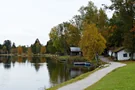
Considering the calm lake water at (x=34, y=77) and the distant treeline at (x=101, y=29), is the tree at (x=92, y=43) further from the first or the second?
the calm lake water at (x=34, y=77)

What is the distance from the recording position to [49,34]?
11625cm

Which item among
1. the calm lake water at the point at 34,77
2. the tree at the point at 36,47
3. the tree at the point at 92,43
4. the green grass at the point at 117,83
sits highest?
the tree at the point at 36,47

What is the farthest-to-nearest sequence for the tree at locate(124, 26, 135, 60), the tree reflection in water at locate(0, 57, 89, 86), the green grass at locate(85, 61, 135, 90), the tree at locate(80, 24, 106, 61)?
1. the tree at locate(124, 26, 135, 60)
2. the tree at locate(80, 24, 106, 61)
3. the tree reflection in water at locate(0, 57, 89, 86)
4. the green grass at locate(85, 61, 135, 90)

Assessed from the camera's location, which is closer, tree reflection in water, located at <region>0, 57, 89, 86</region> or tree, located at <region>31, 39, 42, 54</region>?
tree reflection in water, located at <region>0, 57, 89, 86</region>

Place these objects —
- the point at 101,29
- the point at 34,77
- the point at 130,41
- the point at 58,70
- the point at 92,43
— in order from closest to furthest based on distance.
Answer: the point at 34,77 → the point at 58,70 → the point at 92,43 → the point at 130,41 → the point at 101,29

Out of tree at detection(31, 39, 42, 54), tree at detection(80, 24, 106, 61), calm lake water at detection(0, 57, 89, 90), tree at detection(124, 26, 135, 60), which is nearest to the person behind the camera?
calm lake water at detection(0, 57, 89, 90)

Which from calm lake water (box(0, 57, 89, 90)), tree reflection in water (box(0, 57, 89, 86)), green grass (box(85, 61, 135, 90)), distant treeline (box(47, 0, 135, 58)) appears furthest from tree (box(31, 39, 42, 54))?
green grass (box(85, 61, 135, 90))

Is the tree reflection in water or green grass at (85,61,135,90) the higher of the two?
green grass at (85,61,135,90)

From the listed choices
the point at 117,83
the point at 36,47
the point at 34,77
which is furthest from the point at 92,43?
the point at 36,47

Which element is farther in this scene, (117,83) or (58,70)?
(58,70)

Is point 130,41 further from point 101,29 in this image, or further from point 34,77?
point 34,77

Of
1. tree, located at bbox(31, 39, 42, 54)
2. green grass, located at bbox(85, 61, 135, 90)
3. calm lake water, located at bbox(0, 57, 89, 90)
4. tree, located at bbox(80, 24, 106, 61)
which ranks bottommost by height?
calm lake water, located at bbox(0, 57, 89, 90)

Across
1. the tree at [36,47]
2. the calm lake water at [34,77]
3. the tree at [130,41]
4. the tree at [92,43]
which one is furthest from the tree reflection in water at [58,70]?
the tree at [36,47]

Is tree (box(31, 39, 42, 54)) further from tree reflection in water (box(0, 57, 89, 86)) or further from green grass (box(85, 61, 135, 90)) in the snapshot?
green grass (box(85, 61, 135, 90))
